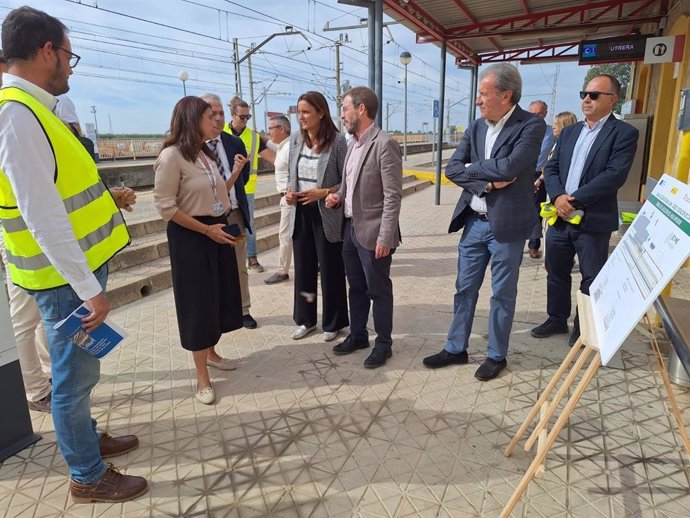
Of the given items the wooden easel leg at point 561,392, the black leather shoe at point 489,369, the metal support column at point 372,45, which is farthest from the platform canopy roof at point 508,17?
the wooden easel leg at point 561,392

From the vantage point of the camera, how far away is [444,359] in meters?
3.37

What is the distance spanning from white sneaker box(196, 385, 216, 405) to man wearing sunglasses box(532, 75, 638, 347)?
8.98 feet

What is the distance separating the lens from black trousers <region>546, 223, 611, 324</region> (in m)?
3.46

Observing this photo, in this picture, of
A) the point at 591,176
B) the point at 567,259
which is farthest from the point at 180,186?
the point at 567,259

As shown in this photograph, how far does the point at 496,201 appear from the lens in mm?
2939

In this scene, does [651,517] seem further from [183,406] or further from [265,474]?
[183,406]

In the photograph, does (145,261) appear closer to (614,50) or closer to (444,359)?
(444,359)

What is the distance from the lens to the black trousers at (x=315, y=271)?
3689 mm

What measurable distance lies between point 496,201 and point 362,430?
1.63 meters

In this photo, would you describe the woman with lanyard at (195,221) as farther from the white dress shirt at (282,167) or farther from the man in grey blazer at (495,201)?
the white dress shirt at (282,167)

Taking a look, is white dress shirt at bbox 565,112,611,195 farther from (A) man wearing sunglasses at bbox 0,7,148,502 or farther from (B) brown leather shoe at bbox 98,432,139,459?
(B) brown leather shoe at bbox 98,432,139,459

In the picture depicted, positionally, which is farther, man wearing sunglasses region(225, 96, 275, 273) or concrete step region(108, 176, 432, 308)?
man wearing sunglasses region(225, 96, 275, 273)

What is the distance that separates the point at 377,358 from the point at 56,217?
2321mm

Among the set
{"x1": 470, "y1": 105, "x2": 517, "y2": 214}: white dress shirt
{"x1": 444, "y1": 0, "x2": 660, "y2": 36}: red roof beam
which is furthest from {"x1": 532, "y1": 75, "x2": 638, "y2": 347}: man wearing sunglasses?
{"x1": 444, "y1": 0, "x2": 660, "y2": 36}: red roof beam
